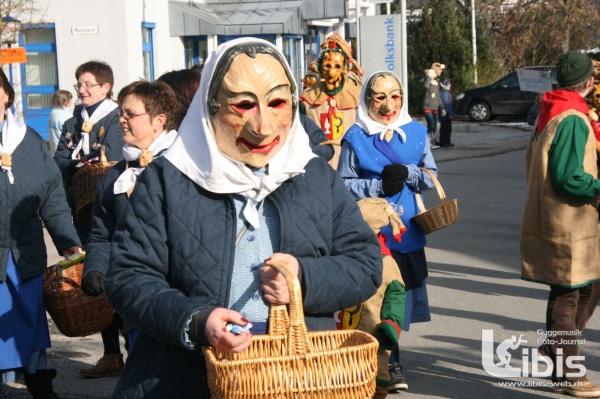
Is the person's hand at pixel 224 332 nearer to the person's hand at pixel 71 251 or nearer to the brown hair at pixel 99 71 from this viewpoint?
the person's hand at pixel 71 251

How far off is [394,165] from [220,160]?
3.19m

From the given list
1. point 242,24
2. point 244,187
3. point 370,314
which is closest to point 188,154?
point 244,187

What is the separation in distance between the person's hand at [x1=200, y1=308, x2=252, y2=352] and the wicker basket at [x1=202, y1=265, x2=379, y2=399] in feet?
0.12

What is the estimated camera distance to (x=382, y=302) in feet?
15.3

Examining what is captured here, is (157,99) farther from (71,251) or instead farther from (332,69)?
(332,69)

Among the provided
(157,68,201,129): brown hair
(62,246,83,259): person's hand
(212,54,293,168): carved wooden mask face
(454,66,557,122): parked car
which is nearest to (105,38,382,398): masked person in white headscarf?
(212,54,293,168): carved wooden mask face

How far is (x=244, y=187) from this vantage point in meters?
2.84

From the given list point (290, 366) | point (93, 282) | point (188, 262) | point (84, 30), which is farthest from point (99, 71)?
point (84, 30)

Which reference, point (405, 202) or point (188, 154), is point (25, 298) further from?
point (188, 154)

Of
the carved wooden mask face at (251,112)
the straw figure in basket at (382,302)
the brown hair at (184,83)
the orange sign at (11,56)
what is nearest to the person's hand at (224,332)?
the carved wooden mask face at (251,112)

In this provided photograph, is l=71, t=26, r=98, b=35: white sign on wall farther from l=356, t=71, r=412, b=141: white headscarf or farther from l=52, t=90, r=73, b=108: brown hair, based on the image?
l=356, t=71, r=412, b=141: white headscarf

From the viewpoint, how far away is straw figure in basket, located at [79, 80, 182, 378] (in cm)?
464

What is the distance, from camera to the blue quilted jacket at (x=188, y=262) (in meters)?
2.78

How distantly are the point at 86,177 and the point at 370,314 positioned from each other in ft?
6.39
